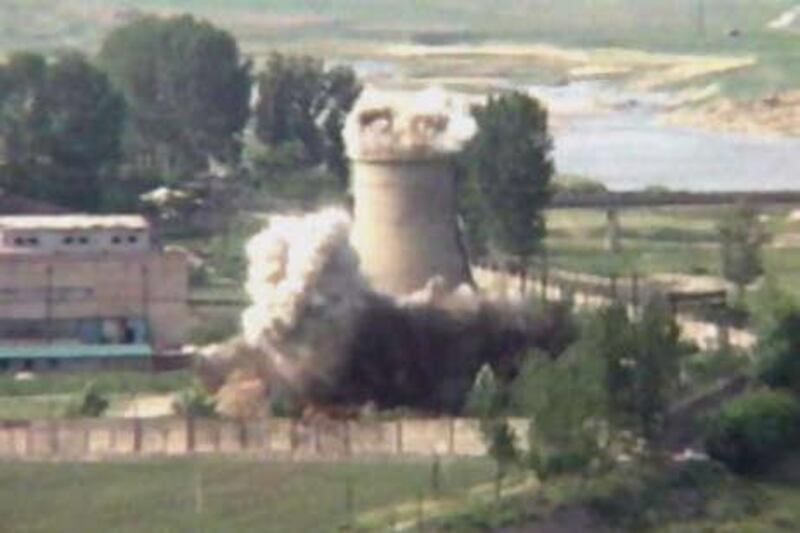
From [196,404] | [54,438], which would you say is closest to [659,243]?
[196,404]

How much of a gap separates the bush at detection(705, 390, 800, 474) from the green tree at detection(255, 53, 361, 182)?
21.4 meters

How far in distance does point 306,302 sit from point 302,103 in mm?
19430

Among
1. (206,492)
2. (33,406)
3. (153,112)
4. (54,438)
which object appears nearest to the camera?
(206,492)

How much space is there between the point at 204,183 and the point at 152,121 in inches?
155

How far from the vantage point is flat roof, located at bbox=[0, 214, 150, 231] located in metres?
41.1

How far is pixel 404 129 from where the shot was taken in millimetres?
38500

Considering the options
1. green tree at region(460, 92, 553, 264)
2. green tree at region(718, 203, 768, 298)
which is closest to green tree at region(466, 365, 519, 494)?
green tree at region(718, 203, 768, 298)

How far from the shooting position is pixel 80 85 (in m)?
51.7

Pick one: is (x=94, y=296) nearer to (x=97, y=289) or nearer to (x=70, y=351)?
(x=97, y=289)

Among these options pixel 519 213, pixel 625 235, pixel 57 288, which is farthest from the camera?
pixel 625 235

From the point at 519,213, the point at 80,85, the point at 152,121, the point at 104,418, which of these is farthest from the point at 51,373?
the point at 152,121

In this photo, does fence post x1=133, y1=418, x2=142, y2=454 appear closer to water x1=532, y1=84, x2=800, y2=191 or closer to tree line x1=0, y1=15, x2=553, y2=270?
tree line x1=0, y1=15, x2=553, y2=270

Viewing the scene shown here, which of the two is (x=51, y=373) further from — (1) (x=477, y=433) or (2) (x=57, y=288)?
(1) (x=477, y=433)

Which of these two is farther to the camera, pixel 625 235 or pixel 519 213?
pixel 625 235
